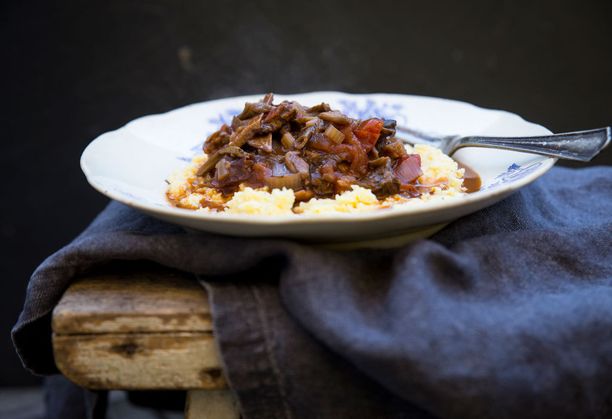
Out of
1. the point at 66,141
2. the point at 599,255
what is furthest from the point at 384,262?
the point at 66,141

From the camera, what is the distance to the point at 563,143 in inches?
62.0

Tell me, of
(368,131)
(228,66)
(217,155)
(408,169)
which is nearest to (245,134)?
(217,155)

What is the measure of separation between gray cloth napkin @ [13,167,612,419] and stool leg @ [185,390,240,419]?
199 mm

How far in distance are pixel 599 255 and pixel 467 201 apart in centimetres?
43

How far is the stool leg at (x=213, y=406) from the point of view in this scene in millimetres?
1413

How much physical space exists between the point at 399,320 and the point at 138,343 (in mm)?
542

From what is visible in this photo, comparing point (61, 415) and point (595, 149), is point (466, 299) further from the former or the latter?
point (61, 415)

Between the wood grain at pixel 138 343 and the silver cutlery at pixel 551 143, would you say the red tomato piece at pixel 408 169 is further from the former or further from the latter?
the wood grain at pixel 138 343

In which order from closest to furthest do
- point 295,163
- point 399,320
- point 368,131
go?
point 399,320 → point 295,163 → point 368,131

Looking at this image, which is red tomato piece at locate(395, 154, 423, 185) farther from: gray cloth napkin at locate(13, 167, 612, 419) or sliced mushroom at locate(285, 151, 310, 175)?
gray cloth napkin at locate(13, 167, 612, 419)

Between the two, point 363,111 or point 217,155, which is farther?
point 363,111

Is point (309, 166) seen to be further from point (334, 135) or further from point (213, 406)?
point (213, 406)

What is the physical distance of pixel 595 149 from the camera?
56.9 inches

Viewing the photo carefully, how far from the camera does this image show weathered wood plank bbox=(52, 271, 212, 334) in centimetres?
126
